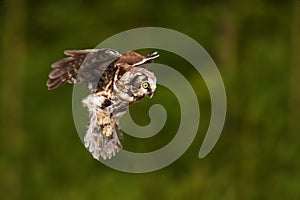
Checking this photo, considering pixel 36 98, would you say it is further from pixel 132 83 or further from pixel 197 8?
pixel 132 83

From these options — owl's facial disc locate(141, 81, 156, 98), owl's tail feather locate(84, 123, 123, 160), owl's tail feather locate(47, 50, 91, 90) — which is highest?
owl's tail feather locate(47, 50, 91, 90)

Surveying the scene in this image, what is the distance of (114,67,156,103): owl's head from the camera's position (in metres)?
0.25

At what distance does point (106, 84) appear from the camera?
266mm

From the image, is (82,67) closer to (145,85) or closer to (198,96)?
(145,85)

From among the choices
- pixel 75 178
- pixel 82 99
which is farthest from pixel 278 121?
pixel 82 99

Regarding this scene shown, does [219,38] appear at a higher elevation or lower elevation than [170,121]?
higher

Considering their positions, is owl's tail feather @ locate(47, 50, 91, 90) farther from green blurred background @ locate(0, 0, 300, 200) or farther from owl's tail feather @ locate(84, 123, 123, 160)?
green blurred background @ locate(0, 0, 300, 200)

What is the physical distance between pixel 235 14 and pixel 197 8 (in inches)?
2.1

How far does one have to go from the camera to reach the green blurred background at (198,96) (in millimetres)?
886

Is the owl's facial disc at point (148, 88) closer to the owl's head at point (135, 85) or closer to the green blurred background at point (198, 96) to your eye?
the owl's head at point (135, 85)

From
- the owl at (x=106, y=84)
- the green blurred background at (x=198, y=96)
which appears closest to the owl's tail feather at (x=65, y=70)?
the owl at (x=106, y=84)

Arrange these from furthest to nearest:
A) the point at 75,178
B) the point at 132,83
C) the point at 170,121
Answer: the point at 75,178 → the point at 170,121 → the point at 132,83

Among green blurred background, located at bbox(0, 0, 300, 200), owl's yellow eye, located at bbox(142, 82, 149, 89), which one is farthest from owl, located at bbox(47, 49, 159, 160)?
green blurred background, located at bbox(0, 0, 300, 200)

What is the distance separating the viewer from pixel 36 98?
36.9 inches
